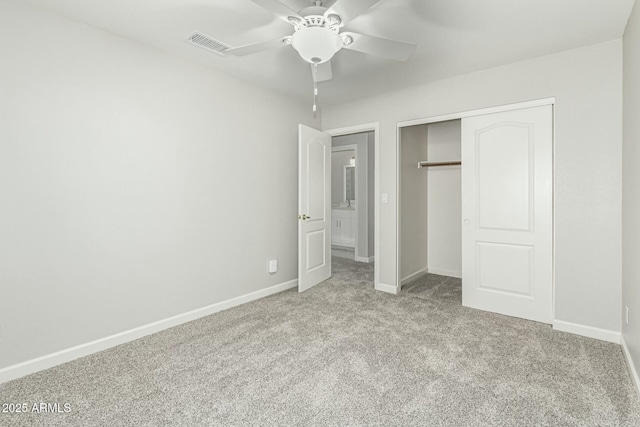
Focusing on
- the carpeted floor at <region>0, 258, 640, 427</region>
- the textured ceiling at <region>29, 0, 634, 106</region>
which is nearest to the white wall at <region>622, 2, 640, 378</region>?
the textured ceiling at <region>29, 0, 634, 106</region>

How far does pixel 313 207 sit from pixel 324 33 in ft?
8.09

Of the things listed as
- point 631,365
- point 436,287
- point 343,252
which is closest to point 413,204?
point 436,287

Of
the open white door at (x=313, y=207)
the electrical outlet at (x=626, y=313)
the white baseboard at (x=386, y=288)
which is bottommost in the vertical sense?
the white baseboard at (x=386, y=288)

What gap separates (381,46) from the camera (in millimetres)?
2072

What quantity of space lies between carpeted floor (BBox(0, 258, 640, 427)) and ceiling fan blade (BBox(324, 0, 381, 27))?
2121 millimetres

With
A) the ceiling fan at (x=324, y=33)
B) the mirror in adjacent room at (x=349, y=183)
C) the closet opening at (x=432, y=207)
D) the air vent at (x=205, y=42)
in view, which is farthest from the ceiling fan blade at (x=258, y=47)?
the mirror in adjacent room at (x=349, y=183)

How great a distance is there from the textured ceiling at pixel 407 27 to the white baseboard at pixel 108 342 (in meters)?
2.35

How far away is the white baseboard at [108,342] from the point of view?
209cm

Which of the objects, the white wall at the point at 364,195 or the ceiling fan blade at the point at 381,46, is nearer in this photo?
the ceiling fan blade at the point at 381,46

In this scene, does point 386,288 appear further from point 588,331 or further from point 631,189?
point 631,189

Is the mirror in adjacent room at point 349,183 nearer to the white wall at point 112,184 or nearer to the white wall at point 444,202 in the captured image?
the white wall at point 444,202

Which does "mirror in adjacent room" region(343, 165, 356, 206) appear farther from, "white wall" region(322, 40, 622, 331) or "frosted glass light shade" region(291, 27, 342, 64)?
"frosted glass light shade" region(291, 27, 342, 64)

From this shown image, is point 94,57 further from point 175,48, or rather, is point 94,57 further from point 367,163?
point 367,163

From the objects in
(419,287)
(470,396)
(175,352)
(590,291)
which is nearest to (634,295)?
(590,291)
